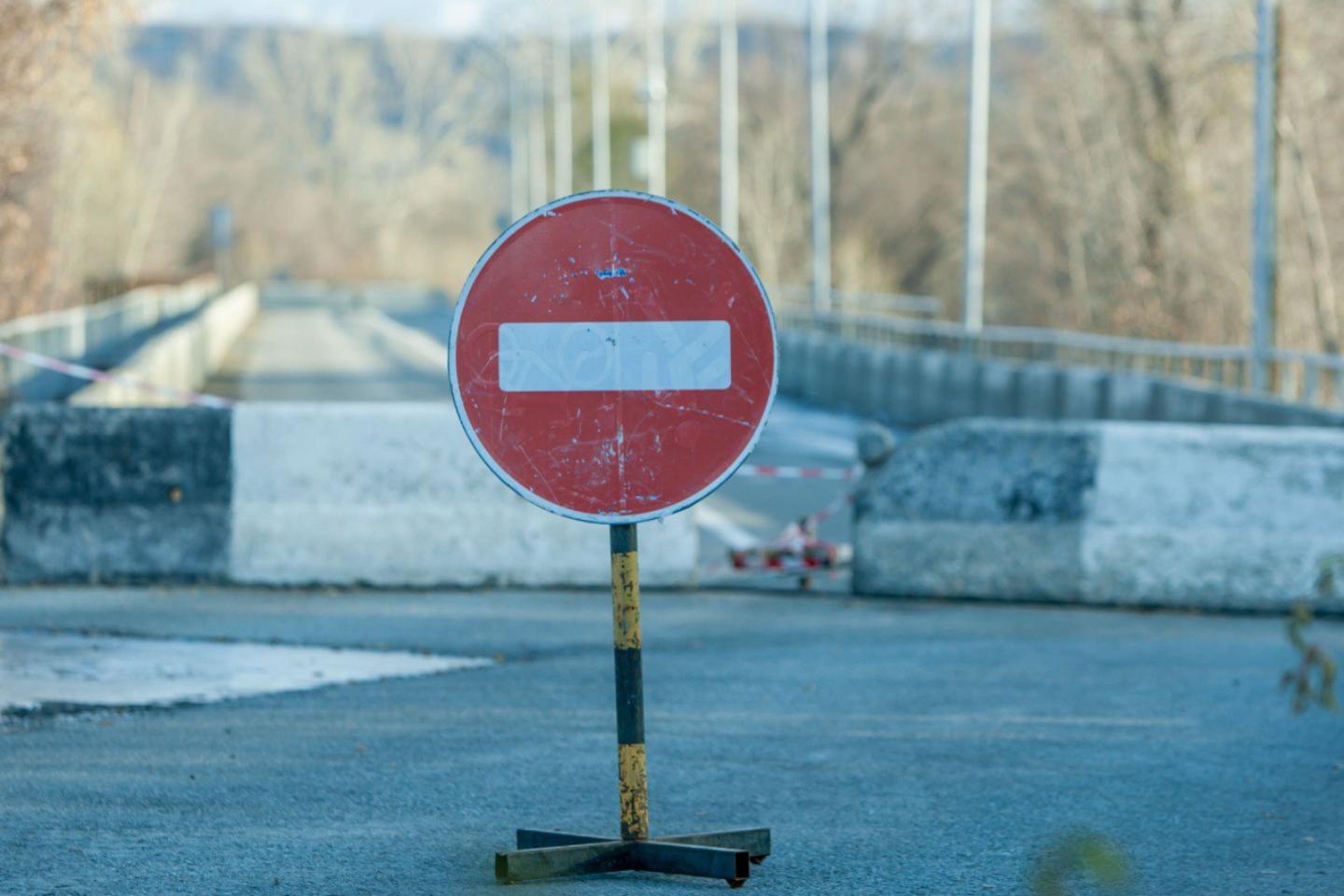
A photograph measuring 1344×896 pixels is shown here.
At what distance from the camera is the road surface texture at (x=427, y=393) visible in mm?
14688

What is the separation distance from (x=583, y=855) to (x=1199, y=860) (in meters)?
1.70

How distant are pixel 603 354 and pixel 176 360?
24178 millimetres

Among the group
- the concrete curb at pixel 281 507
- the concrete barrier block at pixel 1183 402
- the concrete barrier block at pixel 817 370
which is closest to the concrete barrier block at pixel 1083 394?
the concrete barrier block at pixel 1183 402

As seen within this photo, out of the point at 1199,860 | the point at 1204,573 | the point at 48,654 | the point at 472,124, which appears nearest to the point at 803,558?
the point at 1204,573

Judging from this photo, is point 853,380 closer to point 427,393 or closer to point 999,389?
point 427,393

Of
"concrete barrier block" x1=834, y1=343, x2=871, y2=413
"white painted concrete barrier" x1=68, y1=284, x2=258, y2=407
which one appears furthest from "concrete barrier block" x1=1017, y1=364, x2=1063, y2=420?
"white painted concrete barrier" x1=68, y1=284, x2=258, y2=407

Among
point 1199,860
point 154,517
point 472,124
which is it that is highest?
point 472,124

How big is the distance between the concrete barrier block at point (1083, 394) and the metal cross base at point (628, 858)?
18676 mm

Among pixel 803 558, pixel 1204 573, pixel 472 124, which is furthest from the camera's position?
pixel 472 124

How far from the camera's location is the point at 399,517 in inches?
432

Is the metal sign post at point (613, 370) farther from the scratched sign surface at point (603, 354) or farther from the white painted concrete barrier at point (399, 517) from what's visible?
the white painted concrete barrier at point (399, 517)

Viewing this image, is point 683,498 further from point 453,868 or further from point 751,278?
point 453,868

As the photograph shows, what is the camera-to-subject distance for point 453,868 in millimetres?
5492

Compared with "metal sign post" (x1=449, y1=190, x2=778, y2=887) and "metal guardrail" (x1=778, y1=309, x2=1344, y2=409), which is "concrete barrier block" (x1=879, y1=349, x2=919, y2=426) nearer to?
"metal guardrail" (x1=778, y1=309, x2=1344, y2=409)
